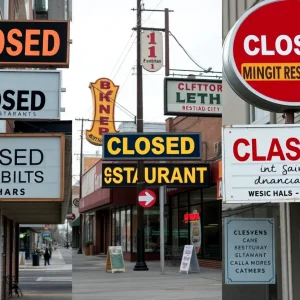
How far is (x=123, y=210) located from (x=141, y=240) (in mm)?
11861

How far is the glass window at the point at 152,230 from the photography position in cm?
3375

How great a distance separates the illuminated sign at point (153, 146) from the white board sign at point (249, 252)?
12.2m

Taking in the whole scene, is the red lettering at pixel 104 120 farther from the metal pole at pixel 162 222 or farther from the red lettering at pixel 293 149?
the red lettering at pixel 293 149

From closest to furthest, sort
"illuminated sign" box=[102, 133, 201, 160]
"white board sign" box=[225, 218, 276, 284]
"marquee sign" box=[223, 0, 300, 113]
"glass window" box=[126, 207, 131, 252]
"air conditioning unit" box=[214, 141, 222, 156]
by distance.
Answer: "marquee sign" box=[223, 0, 300, 113]
"white board sign" box=[225, 218, 276, 284]
"illuminated sign" box=[102, 133, 201, 160]
"air conditioning unit" box=[214, 141, 222, 156]
"glass window" box=[126, 207, 131, 252]

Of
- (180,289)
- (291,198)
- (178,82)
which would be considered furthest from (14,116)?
(178,82)

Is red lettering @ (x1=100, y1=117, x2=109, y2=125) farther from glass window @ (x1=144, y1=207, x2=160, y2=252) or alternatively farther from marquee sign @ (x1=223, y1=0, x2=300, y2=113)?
marquee sign @ (x1=223, y1=0, x2=300, y2=113)

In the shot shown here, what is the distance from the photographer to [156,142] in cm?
2172

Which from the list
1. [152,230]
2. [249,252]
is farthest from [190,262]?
[249,252]

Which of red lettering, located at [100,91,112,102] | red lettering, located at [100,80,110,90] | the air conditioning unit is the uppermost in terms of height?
red lettering, located at [100,80,110,90]

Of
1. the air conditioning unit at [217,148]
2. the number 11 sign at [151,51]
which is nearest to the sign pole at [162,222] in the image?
the air conditioning unit at [217,148]

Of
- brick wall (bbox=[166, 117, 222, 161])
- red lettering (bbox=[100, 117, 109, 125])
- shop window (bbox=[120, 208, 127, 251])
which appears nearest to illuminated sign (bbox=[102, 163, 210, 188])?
brick wall (bbox=[166, 117, 222, 161])

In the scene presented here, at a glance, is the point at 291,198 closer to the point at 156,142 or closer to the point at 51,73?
the point at 51,73

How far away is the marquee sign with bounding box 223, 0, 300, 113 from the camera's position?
27.1 ft

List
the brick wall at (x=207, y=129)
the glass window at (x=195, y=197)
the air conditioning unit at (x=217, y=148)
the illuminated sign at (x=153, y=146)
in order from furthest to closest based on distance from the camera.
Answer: the glass window at (x=195, y=197) < the brick wall at (x=207, y=129) < the air conditioning unit at (x=217, y=148) < the illuminated sign at (x=153, y=146)
